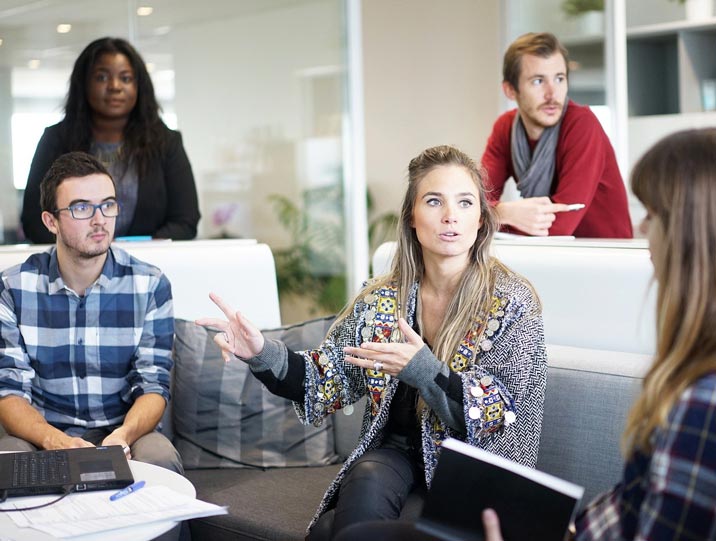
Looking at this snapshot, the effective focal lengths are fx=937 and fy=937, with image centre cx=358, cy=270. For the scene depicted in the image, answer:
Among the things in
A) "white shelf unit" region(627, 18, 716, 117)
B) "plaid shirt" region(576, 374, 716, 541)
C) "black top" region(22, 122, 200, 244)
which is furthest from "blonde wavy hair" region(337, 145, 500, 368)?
"white shelf unit" region(627, 18, 716, 117)

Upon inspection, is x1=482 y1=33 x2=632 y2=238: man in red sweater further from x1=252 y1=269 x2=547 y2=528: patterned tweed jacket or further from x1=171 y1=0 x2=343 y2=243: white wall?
x1=171 y1=0 x2=343 y2=243: white wall

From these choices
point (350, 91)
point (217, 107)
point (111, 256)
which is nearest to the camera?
point (111, 256)

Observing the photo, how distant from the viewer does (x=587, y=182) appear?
9.21ft

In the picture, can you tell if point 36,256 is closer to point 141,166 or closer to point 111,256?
point 111,256

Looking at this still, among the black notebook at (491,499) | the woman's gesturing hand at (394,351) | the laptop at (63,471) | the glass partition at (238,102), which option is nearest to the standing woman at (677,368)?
the black notebook at (491,499)

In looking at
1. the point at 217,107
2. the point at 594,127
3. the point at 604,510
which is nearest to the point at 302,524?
the point at 604,510

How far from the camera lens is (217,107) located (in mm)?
4613

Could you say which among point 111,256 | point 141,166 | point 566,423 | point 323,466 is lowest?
point 323,466

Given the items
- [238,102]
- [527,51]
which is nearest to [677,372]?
[527,51]

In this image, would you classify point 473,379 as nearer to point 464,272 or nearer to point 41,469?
point 464,272

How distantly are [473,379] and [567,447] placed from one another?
36cm

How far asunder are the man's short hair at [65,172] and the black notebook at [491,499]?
146 centimetres

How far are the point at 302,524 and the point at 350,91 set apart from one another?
3.25 metres

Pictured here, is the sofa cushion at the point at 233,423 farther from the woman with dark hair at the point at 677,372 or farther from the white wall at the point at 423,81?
the white wall at the point at 423,81
